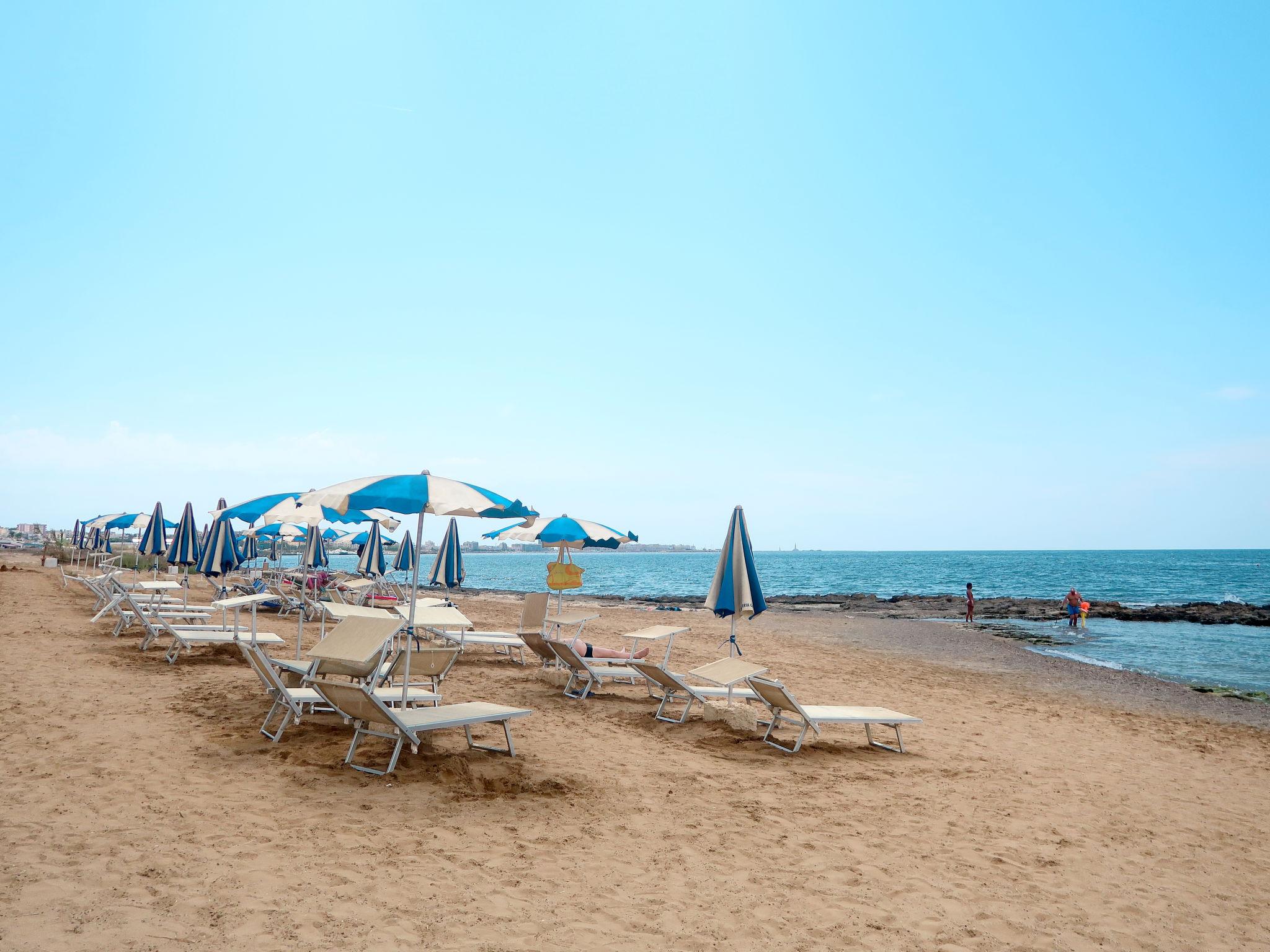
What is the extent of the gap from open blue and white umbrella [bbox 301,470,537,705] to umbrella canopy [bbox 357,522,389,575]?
13.1 metres

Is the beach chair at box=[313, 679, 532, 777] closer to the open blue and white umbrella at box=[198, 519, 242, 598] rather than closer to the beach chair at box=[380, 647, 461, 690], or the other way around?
the beach chair at box=[380, 647, 461, 690]

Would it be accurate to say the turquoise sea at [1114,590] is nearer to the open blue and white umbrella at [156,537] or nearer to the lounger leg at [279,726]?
the lounger leg at [279,726]

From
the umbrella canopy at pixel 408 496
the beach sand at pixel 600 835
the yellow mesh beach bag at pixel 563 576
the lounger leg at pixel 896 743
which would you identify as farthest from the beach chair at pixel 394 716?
the yellow mesh beach bag at pixel 563 576

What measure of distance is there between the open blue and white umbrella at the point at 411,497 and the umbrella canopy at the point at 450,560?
671cm

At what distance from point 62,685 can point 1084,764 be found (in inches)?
353

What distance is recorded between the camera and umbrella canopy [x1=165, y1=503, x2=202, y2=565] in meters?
14.6

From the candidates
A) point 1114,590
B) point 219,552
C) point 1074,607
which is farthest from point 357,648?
point 1114,590

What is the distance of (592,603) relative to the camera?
32781mm

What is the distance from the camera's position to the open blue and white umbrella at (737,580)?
776 cm

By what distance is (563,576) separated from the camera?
11188 mm

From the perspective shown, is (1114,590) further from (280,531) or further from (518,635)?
(518,635)

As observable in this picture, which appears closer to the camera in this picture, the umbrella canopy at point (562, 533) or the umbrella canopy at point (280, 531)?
the umbrella canopy at point (562, 533)

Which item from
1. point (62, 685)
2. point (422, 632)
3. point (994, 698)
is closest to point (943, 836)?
point (994, 698)

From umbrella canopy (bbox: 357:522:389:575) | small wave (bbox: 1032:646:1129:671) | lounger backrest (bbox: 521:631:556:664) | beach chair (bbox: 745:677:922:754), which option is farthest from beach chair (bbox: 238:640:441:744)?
small wave (bbox: 1032:646:1129:671)
